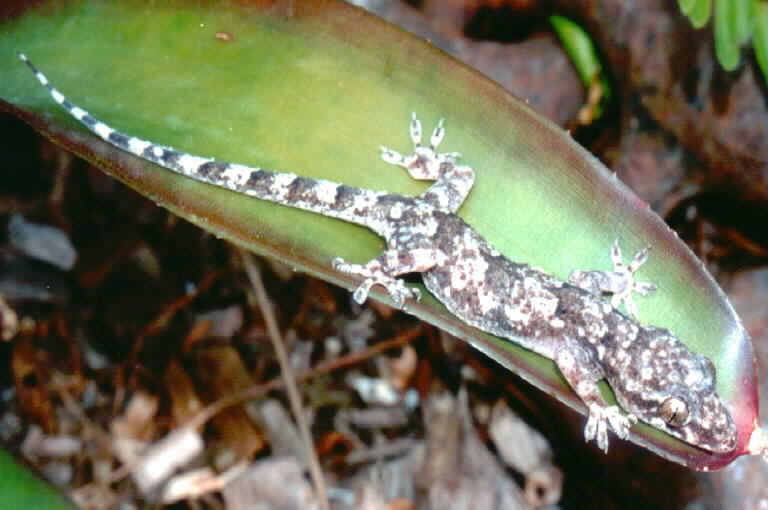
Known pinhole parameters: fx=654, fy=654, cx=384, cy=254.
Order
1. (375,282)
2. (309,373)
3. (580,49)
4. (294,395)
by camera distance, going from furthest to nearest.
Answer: (309,373) → (580,49) → (294,395) → (375,282)

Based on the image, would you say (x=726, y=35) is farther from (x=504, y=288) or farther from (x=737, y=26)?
(x=504, y=288)

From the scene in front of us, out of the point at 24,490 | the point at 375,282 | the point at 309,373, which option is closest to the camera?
the point at 24,490

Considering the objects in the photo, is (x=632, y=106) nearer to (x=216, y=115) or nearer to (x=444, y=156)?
(x=444, y=156)

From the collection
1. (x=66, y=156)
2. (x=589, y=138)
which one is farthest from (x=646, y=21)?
(x=66, y=156)

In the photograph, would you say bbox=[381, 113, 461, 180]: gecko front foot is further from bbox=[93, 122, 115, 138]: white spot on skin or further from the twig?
the twig

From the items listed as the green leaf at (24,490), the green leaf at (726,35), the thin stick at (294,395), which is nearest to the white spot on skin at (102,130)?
the green leaf at (24,490)

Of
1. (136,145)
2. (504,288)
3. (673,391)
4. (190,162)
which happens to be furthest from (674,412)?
(136,145)

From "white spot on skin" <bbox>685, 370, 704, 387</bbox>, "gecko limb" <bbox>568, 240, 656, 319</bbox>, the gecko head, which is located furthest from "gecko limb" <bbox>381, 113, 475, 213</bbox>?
"white spot on skin" <bbox>685, 370, 704, 387</bbox>
